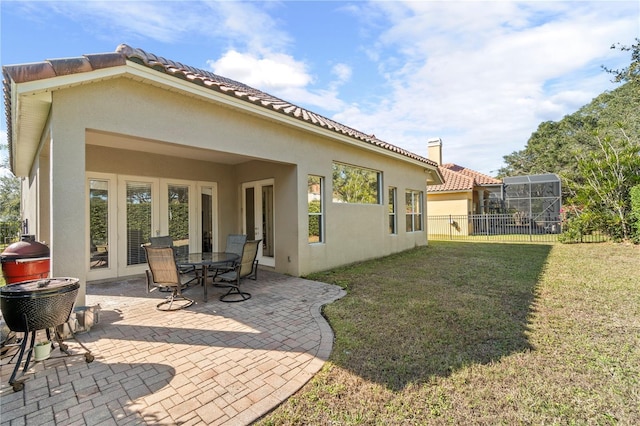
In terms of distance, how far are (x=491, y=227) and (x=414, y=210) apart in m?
9.91

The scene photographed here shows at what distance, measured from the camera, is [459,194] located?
22453mm

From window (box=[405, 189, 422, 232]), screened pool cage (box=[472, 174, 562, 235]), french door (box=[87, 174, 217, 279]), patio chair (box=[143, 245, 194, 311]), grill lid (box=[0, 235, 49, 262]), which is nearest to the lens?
grill lid (box=[0, 235, 49, 262])

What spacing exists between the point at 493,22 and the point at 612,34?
11.4m

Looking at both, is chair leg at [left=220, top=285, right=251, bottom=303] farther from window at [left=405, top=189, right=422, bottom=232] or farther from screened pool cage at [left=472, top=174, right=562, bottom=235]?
screened pool cage at [left=472, top=174, right=562, bottom=235]

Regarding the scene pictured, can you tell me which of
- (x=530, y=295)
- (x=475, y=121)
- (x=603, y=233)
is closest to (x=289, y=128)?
(x=530, y=295)

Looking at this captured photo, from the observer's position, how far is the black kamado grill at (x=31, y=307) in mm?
2939

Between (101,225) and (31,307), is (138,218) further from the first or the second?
(31,307)

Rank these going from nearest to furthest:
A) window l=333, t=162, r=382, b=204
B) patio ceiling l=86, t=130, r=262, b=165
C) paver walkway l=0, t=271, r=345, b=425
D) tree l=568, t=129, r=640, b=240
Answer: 1. paver walkway l=0, t=271, r=345, b=425
2. patio ceiling l=86, t=130, r=262, b=165
3. window l=333, t=162, r=382, b=204
4. tree l=568, t=129, r=640, b=240

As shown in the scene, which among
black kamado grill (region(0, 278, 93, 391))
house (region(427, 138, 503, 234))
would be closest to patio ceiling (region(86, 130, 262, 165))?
black kamado grill (region(0, 278, 93, 391))

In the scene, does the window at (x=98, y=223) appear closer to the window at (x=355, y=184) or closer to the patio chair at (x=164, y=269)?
the patio chair at (x=164, y=269)

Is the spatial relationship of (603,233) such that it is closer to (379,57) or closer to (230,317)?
(379,57)

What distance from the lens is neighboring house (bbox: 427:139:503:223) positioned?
22219 millimetres

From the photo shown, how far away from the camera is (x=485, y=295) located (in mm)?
6301

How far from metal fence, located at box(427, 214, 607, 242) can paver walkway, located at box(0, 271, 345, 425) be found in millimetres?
17621
